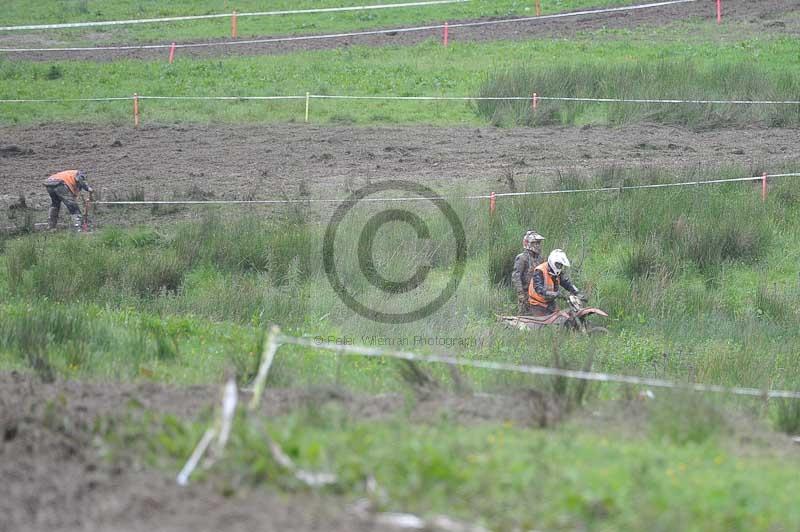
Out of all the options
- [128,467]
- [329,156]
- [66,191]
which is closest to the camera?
[128,467]

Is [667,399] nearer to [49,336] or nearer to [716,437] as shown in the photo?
[716,437]

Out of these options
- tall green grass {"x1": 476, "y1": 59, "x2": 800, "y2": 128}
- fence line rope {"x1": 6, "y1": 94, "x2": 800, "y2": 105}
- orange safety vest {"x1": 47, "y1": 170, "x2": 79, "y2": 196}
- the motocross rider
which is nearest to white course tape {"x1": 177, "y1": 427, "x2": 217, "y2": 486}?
the motocross rider

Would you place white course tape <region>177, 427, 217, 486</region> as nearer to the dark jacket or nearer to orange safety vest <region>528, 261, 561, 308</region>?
orange safety vest <region>528, 261, 561, 308</region>

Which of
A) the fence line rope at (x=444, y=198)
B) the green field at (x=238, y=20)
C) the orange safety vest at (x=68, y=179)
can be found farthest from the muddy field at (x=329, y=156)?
the green field at (x=238, y=20)

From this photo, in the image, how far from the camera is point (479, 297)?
15.4m

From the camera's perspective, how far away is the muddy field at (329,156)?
18797mm

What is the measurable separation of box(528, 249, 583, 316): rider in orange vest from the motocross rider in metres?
0.10

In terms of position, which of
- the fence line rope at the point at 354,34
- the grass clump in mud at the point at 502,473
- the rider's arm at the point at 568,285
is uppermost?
the fence line rope at the point at 354,34

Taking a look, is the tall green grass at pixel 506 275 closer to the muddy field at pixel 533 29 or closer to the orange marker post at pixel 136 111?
the orange marker post at pixel 136 111

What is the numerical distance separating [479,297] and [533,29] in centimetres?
1506

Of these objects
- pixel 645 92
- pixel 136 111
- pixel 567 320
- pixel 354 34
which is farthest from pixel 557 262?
pixel 354 34

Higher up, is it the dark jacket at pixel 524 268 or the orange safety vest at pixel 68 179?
the orange safety vest at pixel 68 179

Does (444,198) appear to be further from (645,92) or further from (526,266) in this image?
(645,92)

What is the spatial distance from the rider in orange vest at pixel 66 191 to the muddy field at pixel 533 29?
11.7 meters
